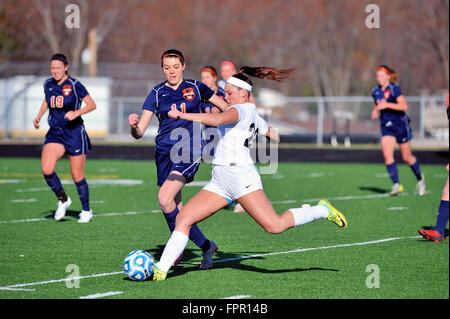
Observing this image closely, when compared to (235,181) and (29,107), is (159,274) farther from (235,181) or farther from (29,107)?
(29,107)

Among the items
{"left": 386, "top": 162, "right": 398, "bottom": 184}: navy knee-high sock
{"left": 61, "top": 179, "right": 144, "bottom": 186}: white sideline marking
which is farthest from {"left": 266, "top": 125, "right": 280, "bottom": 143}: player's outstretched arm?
{"left": 61, "top": 179, "right": 144, "bottom": 186}: white sideline marking

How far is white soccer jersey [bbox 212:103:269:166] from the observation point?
7.22 m

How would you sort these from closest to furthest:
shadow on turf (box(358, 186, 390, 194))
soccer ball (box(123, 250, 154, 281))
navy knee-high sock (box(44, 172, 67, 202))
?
soccer ball (box(123, 250, 154, 281)) < navy knee-high sock (box(44, 172, 67, 202)) < shadow on turf (box(358, 186, 390, 194))

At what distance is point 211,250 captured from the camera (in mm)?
8078

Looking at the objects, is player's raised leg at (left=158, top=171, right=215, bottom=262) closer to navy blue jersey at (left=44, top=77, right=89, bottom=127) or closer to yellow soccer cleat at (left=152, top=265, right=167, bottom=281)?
yellow soccer cleat at (left=152, top=265, right=167, bottom=281)

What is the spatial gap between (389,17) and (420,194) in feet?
123

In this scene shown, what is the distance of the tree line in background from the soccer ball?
33193mm

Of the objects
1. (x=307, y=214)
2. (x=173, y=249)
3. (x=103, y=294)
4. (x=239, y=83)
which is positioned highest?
(x=239, y=83)

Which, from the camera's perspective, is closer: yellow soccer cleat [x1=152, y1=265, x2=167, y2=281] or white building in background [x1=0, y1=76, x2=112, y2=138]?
yellow soccer cleat [x1=152, y1=265, x2=167, y2=281]

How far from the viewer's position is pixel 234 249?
30.4ft

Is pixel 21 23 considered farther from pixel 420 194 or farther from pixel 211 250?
pixel 211 250

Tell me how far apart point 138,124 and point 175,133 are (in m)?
0.48

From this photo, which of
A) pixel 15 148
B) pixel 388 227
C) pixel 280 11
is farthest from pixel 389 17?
pixel 388 227

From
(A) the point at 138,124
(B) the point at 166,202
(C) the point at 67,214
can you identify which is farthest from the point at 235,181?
(C) the point at 67,214
